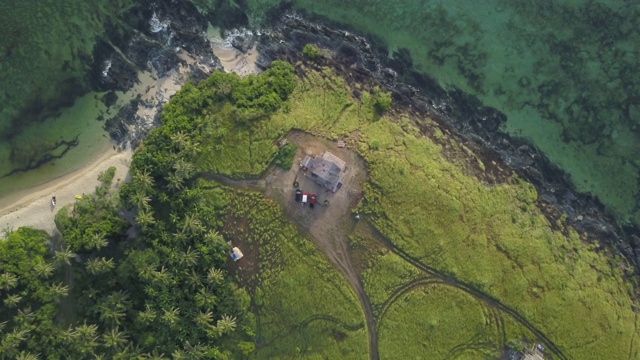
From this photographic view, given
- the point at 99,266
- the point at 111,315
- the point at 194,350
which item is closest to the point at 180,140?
the point at 99,266

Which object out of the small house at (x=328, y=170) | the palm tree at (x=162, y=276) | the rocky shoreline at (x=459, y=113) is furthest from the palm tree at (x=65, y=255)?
the rocky shoreline at (x=459, y=113)

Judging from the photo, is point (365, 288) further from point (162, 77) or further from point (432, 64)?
point (162, 77)

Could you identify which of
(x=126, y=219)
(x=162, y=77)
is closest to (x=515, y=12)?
(x=162, y=77)

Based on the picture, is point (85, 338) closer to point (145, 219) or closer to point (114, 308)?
point (114, 308)

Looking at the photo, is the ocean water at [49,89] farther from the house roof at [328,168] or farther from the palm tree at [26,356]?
the house roof at [328,168]

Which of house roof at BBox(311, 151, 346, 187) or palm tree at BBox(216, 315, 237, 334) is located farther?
house roof at BBox(311, 151, 346, 187)

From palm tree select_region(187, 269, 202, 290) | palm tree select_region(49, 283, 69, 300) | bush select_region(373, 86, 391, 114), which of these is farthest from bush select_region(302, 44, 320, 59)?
palm tree select_region(49, 283, 69, 300)

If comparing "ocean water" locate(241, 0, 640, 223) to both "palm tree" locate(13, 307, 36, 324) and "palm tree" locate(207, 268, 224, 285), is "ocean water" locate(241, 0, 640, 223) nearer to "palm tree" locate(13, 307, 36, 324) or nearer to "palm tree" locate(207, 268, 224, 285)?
"palm tree" locate(207, 268, 224, 285)
